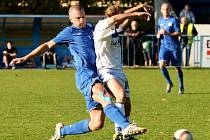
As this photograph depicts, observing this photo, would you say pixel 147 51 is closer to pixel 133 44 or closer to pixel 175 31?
pixel 133 44

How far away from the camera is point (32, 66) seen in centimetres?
2881

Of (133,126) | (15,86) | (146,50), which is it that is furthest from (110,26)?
(146,50)

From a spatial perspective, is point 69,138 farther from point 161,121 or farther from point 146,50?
point 146,50

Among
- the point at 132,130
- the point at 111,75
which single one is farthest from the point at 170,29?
the point at 132,130

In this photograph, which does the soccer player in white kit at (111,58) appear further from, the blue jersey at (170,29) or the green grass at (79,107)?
the blue jersey at (170,29)

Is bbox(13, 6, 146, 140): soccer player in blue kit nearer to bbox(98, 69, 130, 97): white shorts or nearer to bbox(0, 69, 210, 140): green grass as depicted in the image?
bbox(98, 69, 130, 97): white shorts

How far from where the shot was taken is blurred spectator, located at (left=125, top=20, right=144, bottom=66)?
28422 mm

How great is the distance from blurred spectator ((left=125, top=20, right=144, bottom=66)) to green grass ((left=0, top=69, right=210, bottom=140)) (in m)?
5.31

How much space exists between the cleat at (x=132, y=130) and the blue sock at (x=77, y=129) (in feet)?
3.53

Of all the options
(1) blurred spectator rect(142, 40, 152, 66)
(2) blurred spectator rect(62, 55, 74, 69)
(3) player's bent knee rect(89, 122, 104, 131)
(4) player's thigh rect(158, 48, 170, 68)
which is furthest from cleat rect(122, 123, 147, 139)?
(2) blurred spectator rect(62, 55, 74, 69)

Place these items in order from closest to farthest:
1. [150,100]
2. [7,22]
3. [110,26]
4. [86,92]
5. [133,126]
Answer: [133,126], [86,92], [110,26], [150,100], [7,22]

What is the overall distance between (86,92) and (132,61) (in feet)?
65.7

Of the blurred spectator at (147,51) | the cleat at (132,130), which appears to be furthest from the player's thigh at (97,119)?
the blurred spectator at (147,51)

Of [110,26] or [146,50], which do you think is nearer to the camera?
[110,26]
